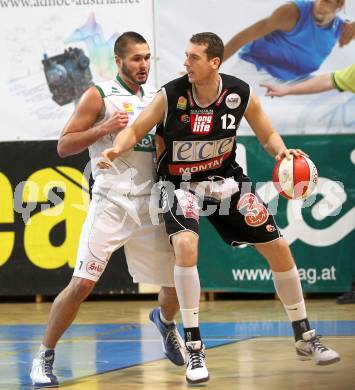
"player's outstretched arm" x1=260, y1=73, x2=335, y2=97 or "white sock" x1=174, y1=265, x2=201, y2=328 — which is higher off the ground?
"player's outstretched arm" x1=260, y1=73, x2=335, y2=97

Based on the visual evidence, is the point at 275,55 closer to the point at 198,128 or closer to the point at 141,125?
the point at 198,128

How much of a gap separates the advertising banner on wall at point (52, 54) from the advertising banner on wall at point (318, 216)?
156 cm

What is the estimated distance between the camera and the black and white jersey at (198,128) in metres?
6.47

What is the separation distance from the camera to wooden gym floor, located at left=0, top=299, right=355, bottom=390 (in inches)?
249

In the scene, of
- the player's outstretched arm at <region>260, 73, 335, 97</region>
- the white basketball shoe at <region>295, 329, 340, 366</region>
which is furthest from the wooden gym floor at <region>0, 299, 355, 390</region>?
the player's outstretched arm at <region>260, 73, 335, 97</region>

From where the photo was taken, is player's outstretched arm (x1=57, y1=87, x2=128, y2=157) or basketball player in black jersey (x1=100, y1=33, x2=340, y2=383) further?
player's outstretched arm (x1=57, y1=87, x2=128, y2=157)

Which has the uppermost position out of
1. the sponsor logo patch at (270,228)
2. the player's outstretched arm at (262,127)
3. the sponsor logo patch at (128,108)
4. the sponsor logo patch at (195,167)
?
the sponsor logo patch at (128,108)

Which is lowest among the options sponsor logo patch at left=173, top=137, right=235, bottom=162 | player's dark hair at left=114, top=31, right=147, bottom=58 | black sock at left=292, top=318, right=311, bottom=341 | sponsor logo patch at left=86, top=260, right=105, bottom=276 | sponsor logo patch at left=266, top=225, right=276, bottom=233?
black sock at left=292, top=318, right=311, bottom=341

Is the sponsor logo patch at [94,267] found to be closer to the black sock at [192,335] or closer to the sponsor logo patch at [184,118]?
the black sock at [192,335]

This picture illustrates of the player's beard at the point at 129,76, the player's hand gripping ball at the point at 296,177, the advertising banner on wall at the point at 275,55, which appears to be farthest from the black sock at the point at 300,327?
the advertising banner on wall at the point at 275,55

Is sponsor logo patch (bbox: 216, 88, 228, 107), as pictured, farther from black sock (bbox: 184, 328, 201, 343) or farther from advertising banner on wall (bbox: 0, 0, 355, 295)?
advertising banner on wall (bbox: 0, 0, 355, 295)

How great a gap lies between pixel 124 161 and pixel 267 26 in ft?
13.2

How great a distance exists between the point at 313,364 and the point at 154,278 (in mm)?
1185

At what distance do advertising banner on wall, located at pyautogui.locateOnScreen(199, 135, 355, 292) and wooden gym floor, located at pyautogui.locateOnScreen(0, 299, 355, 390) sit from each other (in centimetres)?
30
